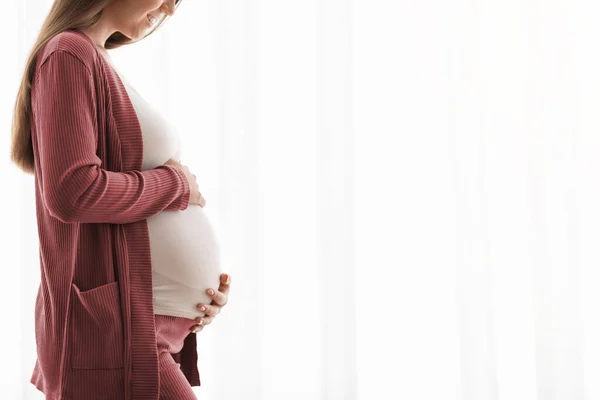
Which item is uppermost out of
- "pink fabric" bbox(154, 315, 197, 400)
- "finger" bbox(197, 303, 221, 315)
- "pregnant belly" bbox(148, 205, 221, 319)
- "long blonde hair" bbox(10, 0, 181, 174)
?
"long blonde hair" bbox(10, 0, 181, 174)

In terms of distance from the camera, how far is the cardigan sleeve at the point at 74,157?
861 millimetres

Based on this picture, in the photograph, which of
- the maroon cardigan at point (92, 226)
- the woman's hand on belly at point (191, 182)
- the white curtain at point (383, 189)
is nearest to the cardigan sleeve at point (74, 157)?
the maroon cardigan at point (92, 226)

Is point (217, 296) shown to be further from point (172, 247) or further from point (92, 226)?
point (92, 226)

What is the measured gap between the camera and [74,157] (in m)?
0.86

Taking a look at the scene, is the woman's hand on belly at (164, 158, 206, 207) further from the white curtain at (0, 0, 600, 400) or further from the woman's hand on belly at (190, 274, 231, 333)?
the white curtain at (0, 0, 600, 400)

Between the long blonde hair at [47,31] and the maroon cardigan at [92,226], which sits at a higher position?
the long blonde hair at [47,31]

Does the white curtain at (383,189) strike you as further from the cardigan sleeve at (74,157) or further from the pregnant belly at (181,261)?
the cardigan sleeve at (74,157)

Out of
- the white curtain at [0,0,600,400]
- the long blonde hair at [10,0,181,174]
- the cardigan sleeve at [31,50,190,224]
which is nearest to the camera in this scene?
the cardigan sleeve at [31,50,190,224]

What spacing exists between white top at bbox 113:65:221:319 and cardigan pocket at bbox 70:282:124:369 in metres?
0.08

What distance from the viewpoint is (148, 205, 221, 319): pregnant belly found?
1.00 m

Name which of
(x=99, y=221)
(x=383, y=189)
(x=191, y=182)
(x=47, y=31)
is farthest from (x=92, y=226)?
(x=383, y=189)

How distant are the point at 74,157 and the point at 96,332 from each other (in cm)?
24

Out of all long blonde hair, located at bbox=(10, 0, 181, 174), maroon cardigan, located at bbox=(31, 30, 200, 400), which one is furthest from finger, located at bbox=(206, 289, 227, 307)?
long blonde hair, located at bbox=(10, 0, 181, 174)

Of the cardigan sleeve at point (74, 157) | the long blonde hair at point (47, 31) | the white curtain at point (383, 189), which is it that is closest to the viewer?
the cardigan sleeve at point (74, 157)
